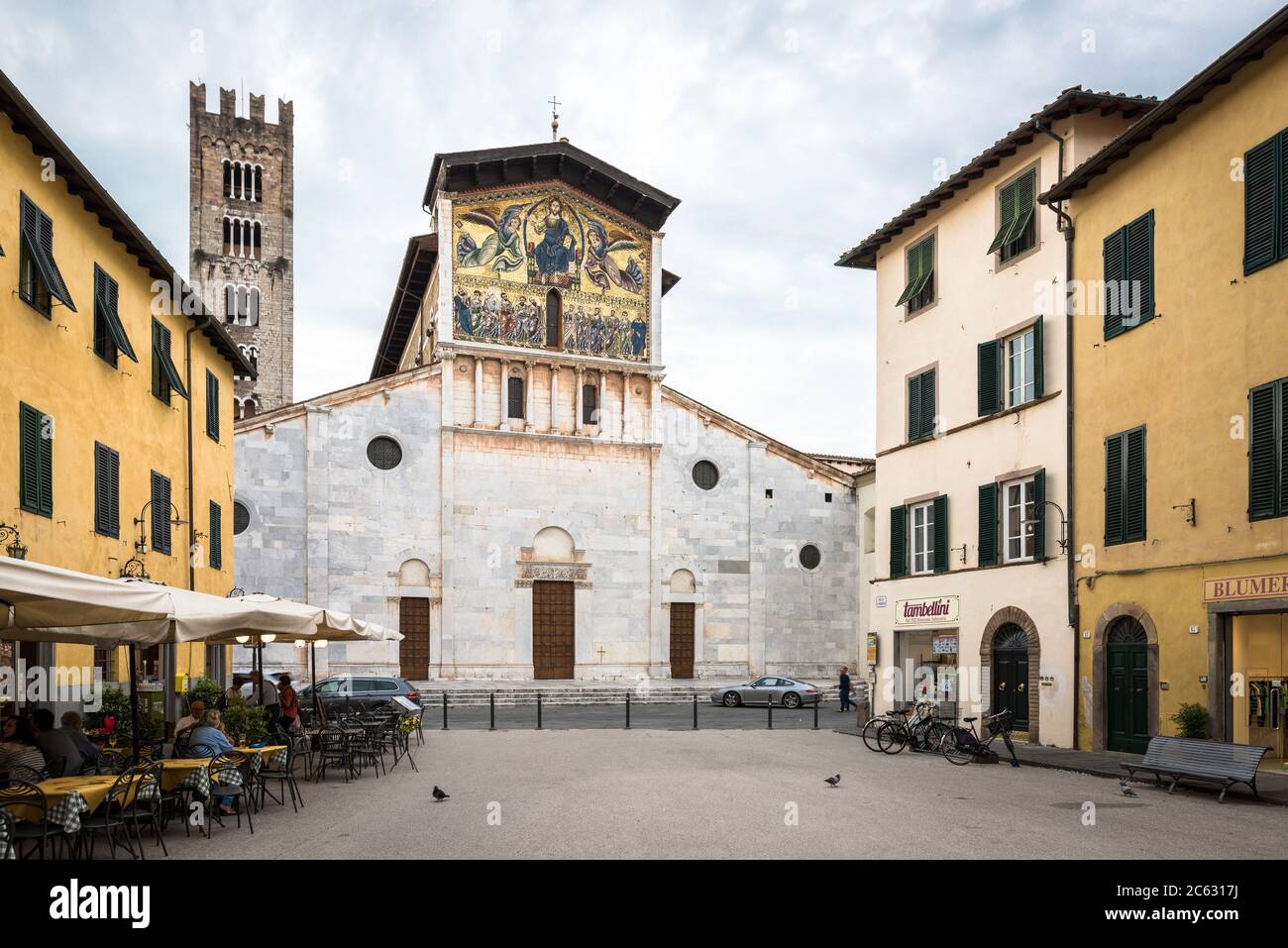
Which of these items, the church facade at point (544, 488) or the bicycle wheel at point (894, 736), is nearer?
the bicycle wheel at point (894, 736)

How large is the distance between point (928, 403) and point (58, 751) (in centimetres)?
1937

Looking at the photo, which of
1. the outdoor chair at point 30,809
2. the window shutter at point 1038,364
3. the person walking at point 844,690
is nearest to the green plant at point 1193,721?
the window shutter at point 1038,364

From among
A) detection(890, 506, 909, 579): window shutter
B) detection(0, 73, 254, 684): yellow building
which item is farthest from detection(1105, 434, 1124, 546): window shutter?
detection(0, 73, 254, 684): yellow building

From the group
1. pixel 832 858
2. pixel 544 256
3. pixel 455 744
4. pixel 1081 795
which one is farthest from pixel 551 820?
pixel 544 256

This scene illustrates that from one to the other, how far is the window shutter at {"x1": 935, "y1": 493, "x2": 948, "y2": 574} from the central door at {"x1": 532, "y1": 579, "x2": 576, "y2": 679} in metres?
20.3

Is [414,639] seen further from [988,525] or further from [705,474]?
[988,525]

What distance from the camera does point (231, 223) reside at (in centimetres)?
6869

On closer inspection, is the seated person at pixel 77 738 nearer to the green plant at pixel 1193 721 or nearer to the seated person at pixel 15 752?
the seated person at pixel 15 752

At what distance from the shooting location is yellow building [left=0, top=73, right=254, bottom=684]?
1662 centimetres

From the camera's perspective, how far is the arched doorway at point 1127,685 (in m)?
19.2

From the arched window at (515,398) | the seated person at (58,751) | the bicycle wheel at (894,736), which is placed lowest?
the bicycle wheel at (894,736)

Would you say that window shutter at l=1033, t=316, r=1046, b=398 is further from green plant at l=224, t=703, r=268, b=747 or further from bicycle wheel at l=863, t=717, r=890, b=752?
green plant at l=224, t=703, r=268, b=747

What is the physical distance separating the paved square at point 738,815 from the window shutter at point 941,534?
6.07 m

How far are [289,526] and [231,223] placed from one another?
35042mm
